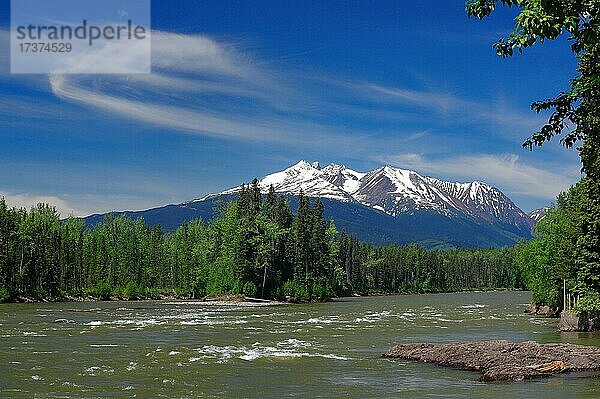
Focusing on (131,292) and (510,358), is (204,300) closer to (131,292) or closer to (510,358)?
(131,292)

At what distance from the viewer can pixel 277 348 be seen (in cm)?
3703

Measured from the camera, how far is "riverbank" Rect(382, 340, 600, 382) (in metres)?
25.7

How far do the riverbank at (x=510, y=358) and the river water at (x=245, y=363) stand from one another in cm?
72

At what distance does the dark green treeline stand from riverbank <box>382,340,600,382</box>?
259 ft

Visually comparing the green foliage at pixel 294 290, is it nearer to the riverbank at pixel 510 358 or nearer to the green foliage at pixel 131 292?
the green foliage at pixel 131 292

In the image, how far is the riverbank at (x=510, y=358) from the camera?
25.7 m

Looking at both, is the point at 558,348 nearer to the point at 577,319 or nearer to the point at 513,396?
the point at 513,396

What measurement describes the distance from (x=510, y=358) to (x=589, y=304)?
21.4 meters

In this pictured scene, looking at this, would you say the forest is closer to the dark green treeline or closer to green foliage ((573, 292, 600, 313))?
green foliage ((573, 292, 600, 313))

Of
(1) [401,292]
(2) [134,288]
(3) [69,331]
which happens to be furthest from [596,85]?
(1) [401,292]

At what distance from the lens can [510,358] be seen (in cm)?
2719

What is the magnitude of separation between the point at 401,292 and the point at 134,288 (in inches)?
3112

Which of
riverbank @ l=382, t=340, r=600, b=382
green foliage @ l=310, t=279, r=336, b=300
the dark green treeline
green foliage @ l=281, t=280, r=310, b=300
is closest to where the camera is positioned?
riverbank @ l=382, t=340, r=600, b=382

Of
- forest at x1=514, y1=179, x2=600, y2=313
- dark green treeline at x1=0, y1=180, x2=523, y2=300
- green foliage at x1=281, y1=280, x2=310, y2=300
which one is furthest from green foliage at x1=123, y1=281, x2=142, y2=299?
forest at x1=514, y1=179, x2=600, y2=313
